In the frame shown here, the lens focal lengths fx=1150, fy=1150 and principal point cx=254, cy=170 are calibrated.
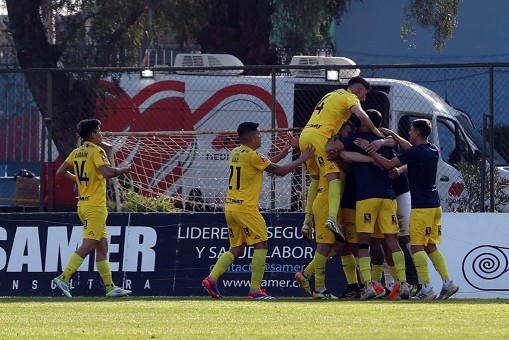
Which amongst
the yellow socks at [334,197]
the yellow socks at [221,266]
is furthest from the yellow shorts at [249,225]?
the yellow socks at [334,197]

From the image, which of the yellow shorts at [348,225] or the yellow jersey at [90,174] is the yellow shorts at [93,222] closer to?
the yellow jersey at [90,174]

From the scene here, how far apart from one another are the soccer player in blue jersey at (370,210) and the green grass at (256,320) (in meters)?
0.81

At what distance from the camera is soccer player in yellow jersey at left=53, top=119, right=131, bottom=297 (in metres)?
14.2

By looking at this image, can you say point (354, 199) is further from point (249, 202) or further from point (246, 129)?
point (246, 129)

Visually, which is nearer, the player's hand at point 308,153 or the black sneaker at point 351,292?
the player's hand at point 308,153

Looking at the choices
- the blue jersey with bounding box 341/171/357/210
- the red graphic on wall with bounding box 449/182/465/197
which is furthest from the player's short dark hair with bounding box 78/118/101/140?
the red graphic on wall with bounding box 449/182/465/197

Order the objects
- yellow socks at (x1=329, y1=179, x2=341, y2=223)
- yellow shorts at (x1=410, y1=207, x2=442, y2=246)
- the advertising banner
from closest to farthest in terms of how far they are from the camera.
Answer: yellow socks at (x1=329, y1=179, x2=341, y2=223)
yellow shorts at (x1=410, y1=207, x2=442, y2=246)
the advertising banner

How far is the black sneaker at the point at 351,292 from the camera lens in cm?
1377

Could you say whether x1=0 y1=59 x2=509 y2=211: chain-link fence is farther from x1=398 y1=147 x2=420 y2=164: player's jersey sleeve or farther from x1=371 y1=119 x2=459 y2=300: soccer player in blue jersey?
x1=398 y1=147 x2=420 y2=164: player's jersey sleeve

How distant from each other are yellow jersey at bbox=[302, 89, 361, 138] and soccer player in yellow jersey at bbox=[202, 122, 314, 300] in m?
0.34

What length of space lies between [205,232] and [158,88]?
6.90 meters

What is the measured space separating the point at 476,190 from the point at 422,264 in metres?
4.09

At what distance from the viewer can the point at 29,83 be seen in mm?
20516

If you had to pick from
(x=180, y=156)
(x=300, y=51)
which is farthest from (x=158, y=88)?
(x=300, y=51)
